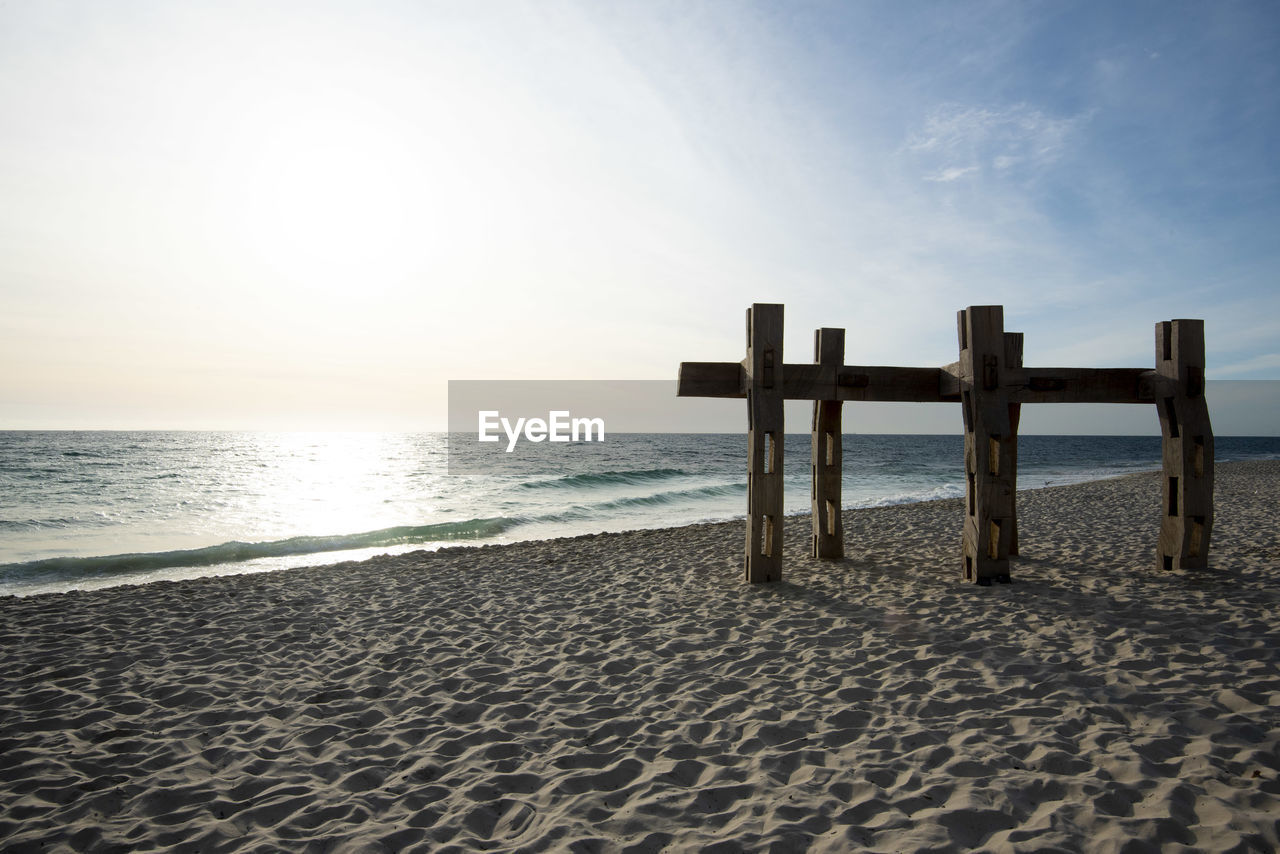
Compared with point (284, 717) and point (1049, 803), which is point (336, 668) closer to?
point (284, 717)

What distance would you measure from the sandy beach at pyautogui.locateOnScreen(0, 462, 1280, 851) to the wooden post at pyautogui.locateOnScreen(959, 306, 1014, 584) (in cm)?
45

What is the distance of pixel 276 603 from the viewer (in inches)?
293

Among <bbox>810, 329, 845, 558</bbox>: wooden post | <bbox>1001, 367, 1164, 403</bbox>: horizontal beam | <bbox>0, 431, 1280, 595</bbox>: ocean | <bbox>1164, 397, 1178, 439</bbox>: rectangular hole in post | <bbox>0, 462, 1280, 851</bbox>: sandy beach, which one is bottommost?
<bbox>0, 431, 1280, 595</bbox>: ocean

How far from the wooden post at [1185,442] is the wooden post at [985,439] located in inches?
66.5

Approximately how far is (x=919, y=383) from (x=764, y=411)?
2.04 meters

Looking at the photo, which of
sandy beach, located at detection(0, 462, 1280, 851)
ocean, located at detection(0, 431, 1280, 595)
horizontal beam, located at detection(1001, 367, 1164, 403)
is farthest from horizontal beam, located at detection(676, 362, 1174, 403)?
ocean, located at detection(0, 431, 1280, 595)

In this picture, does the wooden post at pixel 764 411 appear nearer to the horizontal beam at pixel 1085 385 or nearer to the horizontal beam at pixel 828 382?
the horizontal beam at pixel 828 382

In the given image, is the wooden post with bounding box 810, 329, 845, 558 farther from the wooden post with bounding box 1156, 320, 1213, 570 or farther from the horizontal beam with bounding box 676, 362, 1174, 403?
the wooden post with bounding box 1156, 320, 1213, 570

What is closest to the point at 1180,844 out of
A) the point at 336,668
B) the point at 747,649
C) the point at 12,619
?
the point at 747,649

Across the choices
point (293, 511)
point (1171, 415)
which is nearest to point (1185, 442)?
point (1171, 415)

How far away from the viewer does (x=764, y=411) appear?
22.8ft

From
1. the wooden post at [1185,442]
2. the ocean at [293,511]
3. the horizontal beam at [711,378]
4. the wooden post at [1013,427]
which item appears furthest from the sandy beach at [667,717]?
the ocean at [293,511]

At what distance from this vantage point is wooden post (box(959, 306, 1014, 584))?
22.0ft

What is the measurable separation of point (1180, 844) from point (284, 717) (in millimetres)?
4965
